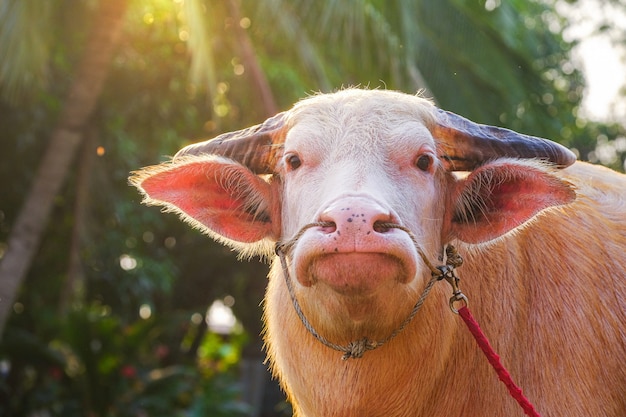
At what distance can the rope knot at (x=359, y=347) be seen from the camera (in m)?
3.54

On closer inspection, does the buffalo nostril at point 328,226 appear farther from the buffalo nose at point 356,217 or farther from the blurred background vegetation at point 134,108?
the blurred background vegetation at point 134,108

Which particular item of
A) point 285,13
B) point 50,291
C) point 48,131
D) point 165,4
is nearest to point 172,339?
point 50,291

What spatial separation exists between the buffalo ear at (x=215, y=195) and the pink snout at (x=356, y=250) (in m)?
0.88

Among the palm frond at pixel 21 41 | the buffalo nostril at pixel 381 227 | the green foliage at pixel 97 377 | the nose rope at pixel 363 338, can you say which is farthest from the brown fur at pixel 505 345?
the green foliage at pixel 97 377

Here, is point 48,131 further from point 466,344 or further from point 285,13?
point 466,344

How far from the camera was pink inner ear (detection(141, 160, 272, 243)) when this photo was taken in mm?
3961

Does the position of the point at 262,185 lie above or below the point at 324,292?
above

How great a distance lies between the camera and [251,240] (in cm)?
407

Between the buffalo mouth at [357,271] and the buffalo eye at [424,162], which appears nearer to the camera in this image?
the buffalo mouth at [357,271]

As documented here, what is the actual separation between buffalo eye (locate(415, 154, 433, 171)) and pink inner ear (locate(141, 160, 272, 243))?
0.76 m

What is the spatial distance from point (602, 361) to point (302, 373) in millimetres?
1276

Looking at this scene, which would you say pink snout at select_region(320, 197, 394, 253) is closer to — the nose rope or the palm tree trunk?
the nose rope

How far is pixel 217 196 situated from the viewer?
13.3ft

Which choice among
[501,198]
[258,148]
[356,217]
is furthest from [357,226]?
[258,148]
